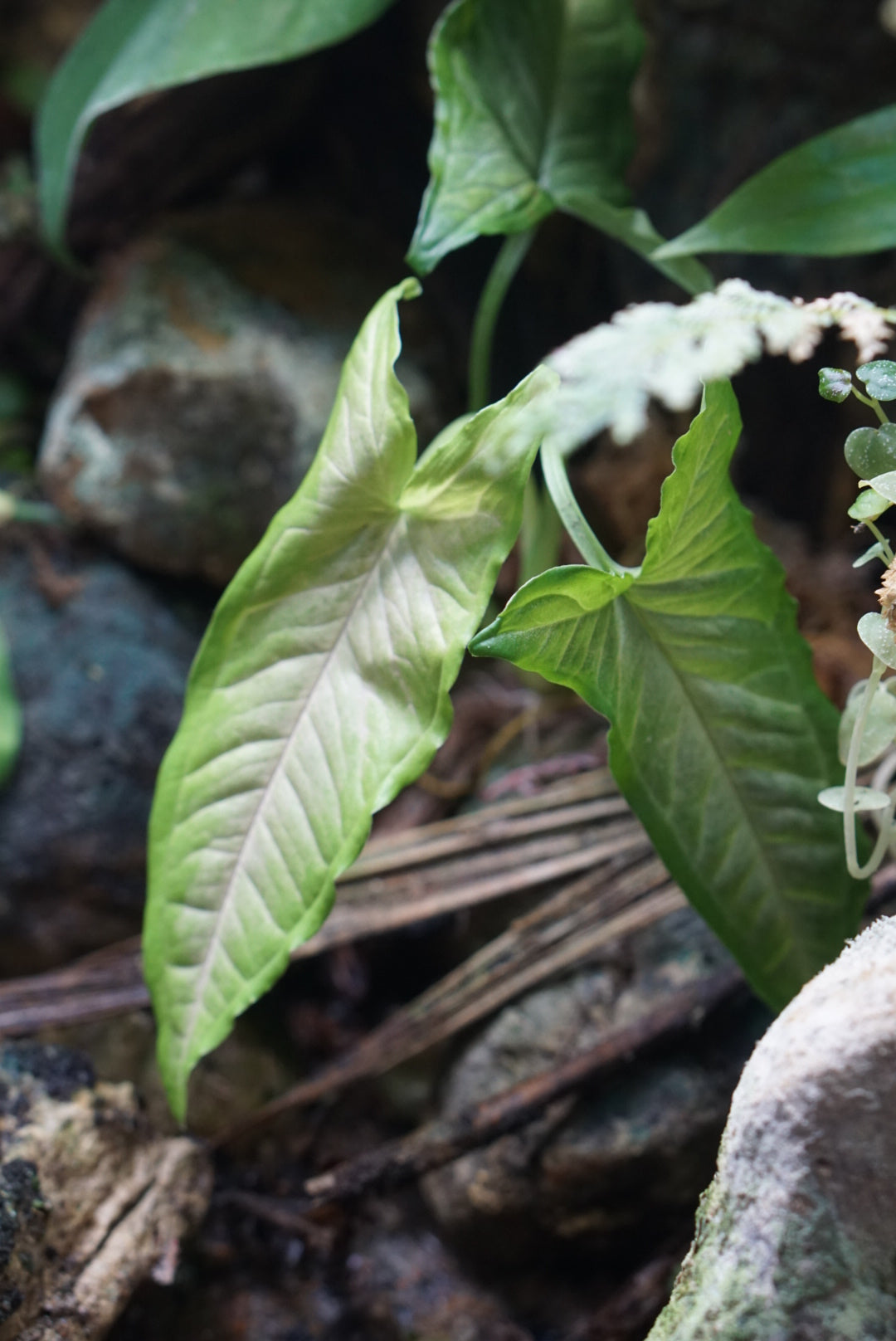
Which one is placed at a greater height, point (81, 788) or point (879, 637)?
point (879, 637)

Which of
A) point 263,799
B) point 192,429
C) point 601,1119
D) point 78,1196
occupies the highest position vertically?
point 192,429

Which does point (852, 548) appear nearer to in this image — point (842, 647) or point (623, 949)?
point (842, 647)

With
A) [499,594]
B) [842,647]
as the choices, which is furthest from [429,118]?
[842,647]

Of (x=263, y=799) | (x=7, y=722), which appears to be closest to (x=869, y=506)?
(x=263, y=799)

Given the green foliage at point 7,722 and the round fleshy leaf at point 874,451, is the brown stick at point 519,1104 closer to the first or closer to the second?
the round fleshy leaf at point 874,451

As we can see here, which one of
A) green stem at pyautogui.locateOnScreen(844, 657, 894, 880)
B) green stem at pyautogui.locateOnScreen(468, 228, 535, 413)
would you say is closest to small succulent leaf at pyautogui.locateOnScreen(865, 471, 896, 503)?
green stem at pyautogui.locateOnScreen(844, 657, 894, 880)

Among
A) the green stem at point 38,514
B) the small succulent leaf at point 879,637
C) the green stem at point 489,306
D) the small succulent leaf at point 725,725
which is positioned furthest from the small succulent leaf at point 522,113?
the green stem at point 38,514

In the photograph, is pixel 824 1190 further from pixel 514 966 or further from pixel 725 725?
pixel 514 966
